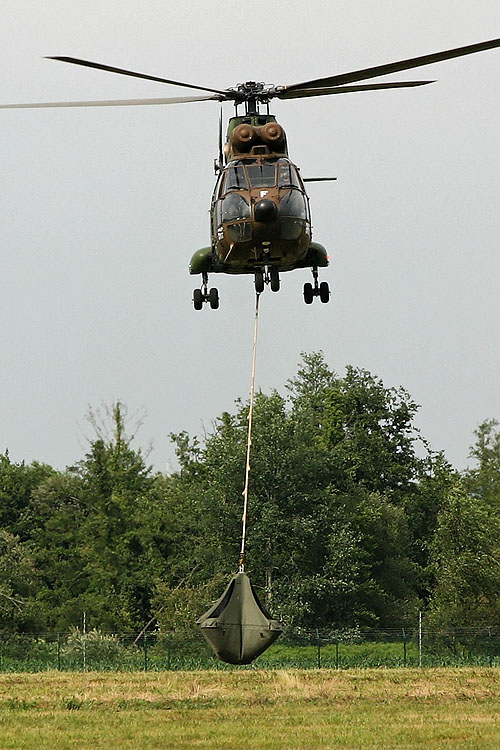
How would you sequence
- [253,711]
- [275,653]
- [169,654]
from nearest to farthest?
[253,711]
[169,654]
[275,653]

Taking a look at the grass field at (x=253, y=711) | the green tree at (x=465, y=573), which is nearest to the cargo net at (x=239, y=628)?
the grass field at (x=253, y=711)

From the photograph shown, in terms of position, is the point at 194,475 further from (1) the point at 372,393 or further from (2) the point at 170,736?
(2) the point at 170,736

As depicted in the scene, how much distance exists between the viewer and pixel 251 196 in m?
16.8

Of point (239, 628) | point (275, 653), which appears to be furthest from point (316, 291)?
point (275, 653)

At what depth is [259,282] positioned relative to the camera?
17453 mm

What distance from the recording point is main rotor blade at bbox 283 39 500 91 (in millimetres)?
13766

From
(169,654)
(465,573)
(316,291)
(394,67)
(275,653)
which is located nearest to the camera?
(394,67)

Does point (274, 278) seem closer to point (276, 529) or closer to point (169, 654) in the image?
point (169, 654)

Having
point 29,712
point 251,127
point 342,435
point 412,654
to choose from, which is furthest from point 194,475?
point 251,127

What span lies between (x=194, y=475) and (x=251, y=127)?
44.2 meters

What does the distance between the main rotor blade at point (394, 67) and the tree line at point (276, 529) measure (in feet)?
110

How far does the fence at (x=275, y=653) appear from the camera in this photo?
3922cm

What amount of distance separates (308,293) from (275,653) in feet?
89.4

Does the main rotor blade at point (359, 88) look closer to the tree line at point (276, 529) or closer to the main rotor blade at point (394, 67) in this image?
the main rotor blade at point (394, 67)
